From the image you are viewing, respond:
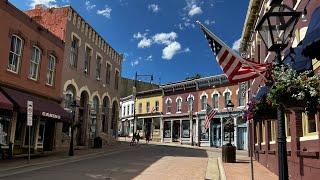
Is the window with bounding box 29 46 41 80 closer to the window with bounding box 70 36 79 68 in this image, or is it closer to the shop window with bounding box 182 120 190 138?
the window with bounding box 70 36 79 68

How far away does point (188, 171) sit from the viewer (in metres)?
17.8

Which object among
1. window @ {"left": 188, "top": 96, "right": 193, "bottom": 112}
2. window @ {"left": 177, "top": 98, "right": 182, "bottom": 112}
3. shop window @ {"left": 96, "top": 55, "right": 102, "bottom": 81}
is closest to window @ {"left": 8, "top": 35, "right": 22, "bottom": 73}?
shop window @ {"left": 96, "top": 55, "right": 102, "bottom": 81}

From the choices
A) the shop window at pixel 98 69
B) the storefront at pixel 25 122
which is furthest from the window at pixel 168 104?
the storefront at pixel 25 122

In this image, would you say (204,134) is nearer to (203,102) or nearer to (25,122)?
(203,102)

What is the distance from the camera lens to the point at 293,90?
6.29 metres

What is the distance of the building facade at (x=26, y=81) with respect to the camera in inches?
800

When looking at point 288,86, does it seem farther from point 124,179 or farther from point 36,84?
point 36,84

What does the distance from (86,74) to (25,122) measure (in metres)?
10.9

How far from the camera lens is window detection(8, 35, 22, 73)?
840 inches

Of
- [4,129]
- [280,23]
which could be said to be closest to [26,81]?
[4,129]

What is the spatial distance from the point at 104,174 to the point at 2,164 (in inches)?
198

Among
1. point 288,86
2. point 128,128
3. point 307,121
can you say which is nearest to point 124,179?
point 307,121

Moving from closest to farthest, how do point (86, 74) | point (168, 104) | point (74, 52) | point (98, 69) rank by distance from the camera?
1. point (74, 52)
2. point (86, 74)
3. point (98, 69)
4. point (168, 104)

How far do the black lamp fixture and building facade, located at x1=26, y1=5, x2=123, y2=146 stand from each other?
2041 cm
